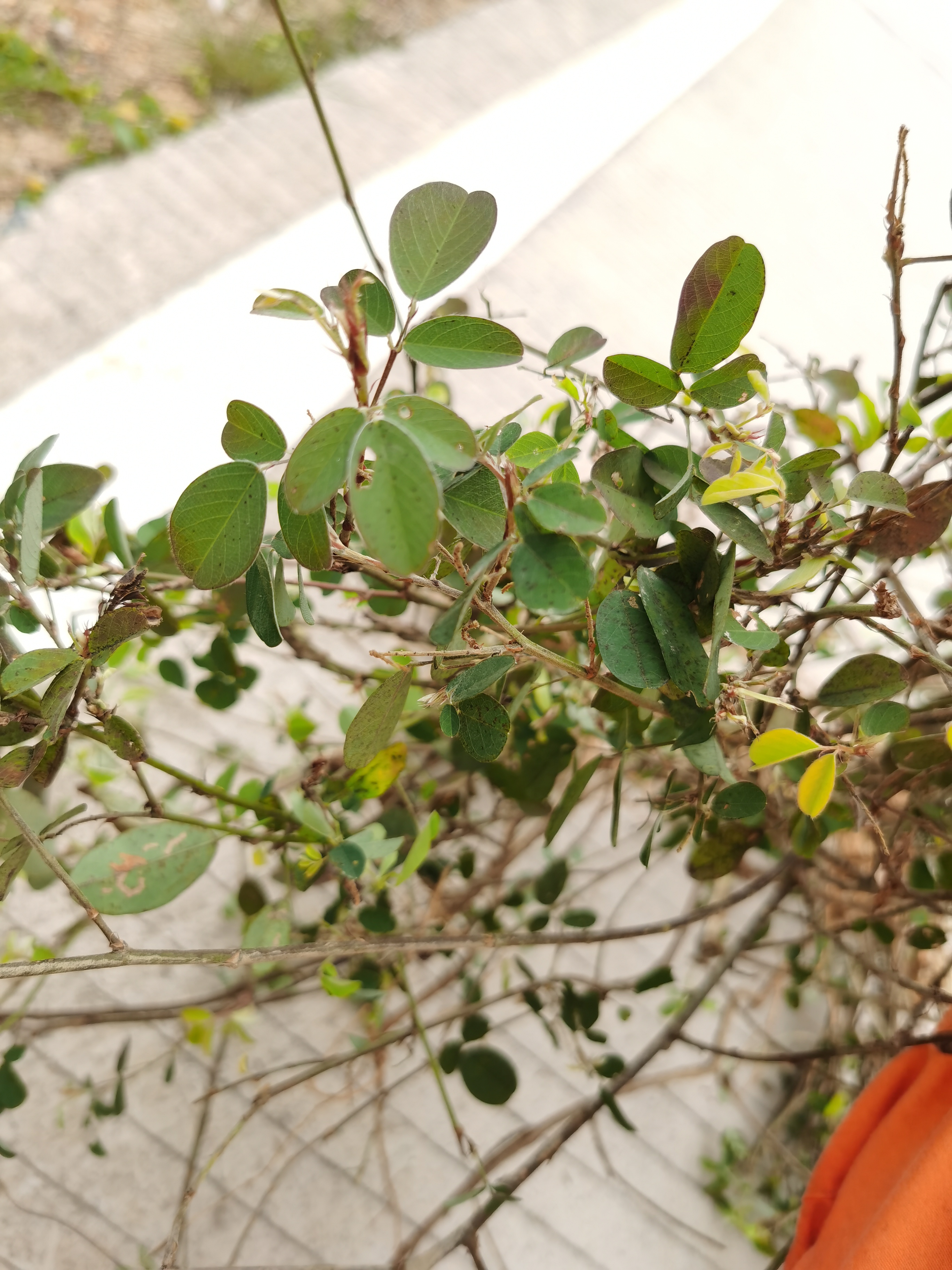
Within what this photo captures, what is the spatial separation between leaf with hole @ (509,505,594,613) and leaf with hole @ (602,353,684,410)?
12 centimetres

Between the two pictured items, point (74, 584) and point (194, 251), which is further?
point (194, 251)

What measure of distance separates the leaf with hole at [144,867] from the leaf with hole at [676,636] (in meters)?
0.29

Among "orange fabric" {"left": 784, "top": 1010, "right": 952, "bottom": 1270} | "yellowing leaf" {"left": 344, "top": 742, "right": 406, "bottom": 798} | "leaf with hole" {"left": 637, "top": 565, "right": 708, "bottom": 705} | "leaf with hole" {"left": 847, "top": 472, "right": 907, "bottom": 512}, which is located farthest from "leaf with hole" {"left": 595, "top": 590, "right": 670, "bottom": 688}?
"orange fabric" {"left": 784, "top": 1010, "right": 952, "bottom": 1270}

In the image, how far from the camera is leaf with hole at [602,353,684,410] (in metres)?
0.42

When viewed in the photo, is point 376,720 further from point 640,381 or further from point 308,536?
point 640,381

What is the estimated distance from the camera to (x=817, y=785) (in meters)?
0.44

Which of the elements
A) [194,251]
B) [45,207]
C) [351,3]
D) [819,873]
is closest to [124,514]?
[194,251]

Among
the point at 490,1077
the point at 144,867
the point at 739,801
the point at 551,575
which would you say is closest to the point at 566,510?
the point at 551,575

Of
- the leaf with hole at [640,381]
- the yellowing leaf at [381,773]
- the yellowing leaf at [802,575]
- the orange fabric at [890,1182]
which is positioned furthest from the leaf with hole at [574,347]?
the orange fabric at [890,1182]

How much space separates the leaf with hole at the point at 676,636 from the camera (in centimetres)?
41

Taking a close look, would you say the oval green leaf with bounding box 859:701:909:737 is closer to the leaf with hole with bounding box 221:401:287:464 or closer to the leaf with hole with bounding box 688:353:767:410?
the leaf with hole with bounding box 688:353:767:410

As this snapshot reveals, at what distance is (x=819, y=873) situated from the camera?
0.90 m

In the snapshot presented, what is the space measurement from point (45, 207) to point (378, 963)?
4.25 feet

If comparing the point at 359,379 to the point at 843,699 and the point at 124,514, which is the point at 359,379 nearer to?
the point at 843,699
